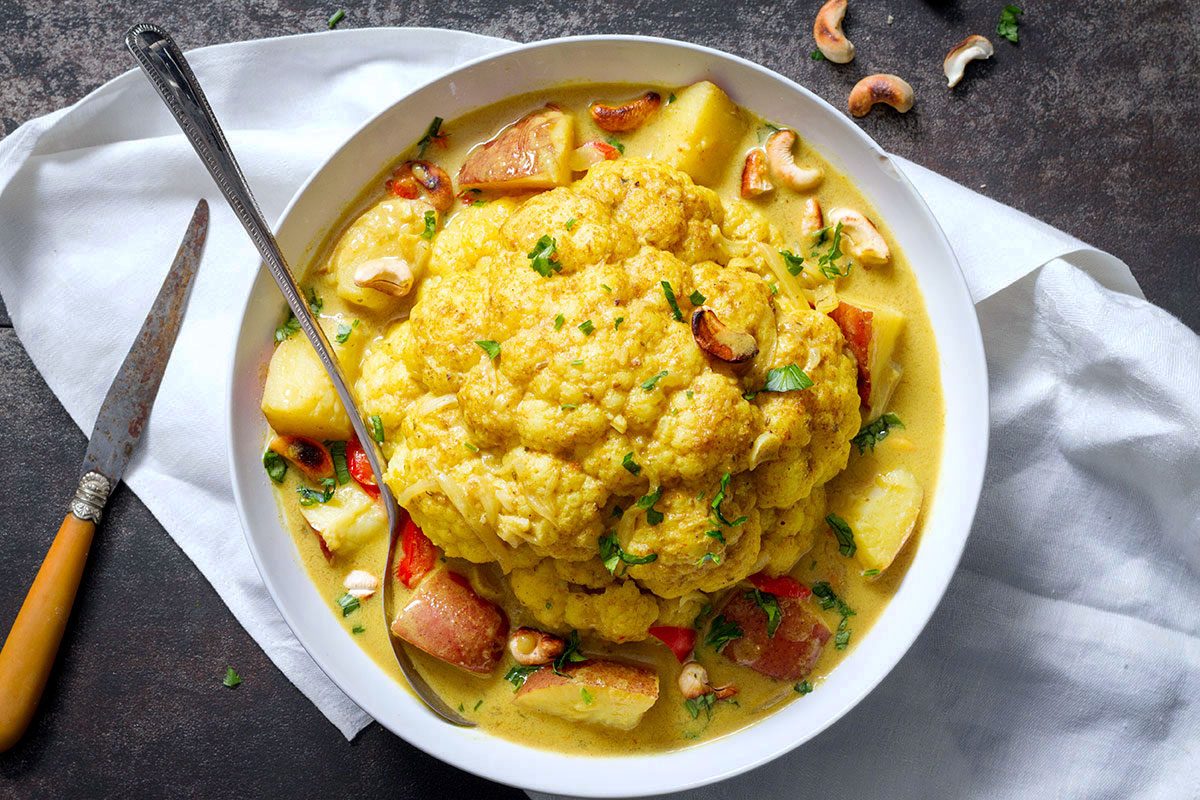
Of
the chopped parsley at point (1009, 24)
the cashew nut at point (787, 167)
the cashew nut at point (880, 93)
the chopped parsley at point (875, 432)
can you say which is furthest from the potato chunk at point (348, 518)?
the chopped parsley at point (1009, 24)

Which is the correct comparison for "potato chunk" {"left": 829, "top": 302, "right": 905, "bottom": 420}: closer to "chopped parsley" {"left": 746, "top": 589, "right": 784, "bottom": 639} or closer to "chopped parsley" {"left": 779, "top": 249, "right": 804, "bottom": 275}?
"chopped parsley" {"left": 779, "top": 249, "right": 804, "bottom": 275}

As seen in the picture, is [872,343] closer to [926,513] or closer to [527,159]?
[926,513]

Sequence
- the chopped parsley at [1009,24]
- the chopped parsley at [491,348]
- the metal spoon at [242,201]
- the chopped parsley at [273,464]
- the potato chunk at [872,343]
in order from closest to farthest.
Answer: the metal spoon at [242,201]
the chopped parsley at [491,348]
the potato chunk at [872,343]
the chopped parsley at [273,464]
the chopped parsley at [1009,24]

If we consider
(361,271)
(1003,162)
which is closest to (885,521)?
(1003,162)

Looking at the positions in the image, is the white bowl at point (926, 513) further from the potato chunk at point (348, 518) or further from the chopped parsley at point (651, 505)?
the chopped parsley at point (651, 505)

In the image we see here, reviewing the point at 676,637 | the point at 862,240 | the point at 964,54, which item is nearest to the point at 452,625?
the point at 676,637

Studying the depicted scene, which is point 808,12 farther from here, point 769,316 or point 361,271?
point 361,271
